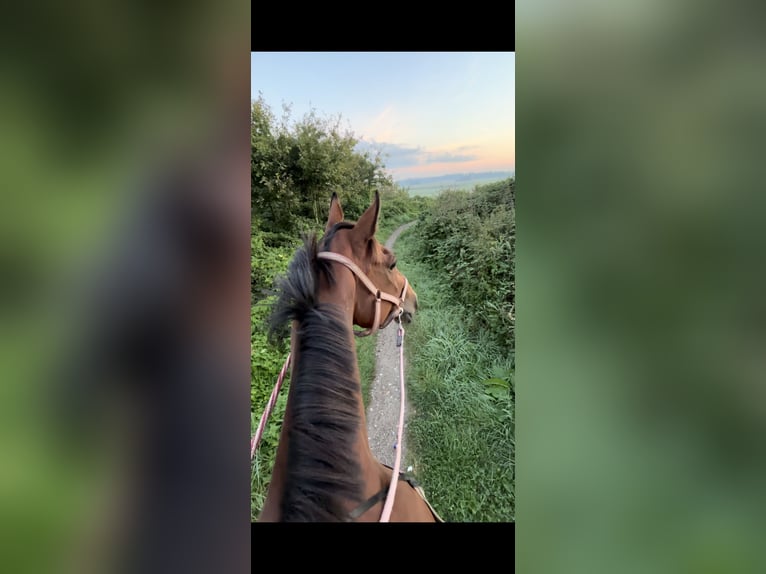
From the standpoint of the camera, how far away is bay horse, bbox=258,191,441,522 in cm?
108

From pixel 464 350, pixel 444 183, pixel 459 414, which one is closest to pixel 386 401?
pixel 459 414

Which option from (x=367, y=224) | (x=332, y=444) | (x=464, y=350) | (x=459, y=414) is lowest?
(x=459, y=414)

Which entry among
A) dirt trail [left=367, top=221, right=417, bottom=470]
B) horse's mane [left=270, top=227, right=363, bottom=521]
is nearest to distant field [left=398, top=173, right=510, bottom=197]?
dirt trail [left=367, top=221, right=417, bottom=470]

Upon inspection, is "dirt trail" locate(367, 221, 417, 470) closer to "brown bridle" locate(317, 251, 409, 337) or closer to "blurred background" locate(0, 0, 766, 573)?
"brown bridle" locate(317, 251, 409, 337)

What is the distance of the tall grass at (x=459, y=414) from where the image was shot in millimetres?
2068

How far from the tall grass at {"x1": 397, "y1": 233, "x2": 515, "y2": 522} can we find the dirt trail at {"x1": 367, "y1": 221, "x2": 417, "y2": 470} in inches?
3.9

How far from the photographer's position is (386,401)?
234cm

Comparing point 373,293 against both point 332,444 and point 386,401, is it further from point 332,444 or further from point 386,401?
point 386,401

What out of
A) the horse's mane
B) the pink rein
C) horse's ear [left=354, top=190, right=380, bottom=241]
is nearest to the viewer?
the horse's mane

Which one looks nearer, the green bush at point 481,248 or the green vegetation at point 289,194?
the green vegetation at point 289,194
